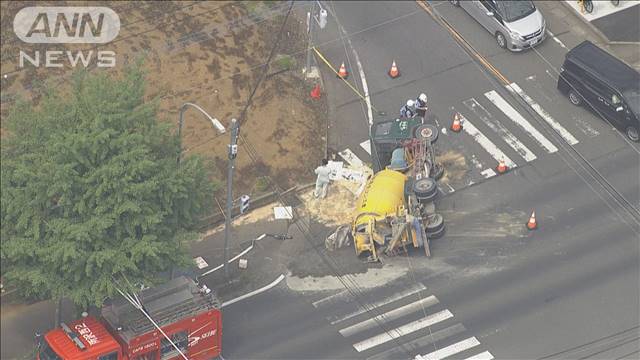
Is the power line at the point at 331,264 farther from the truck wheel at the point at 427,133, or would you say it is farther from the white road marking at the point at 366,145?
the truck wheel at the point at 427,133

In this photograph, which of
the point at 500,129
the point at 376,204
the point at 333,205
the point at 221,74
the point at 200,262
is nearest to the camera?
the point at 376,204

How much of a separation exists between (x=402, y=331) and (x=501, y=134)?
9677mm

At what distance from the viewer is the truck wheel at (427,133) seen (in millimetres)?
51250

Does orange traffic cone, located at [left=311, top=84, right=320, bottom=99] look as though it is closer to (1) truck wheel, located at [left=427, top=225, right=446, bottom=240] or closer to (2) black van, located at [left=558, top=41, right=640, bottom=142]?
(1) truck wheel, located at [left=427, top=225, right=446, bottom=240]

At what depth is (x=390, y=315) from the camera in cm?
4894

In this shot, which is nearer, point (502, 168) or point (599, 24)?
point (502, 168)

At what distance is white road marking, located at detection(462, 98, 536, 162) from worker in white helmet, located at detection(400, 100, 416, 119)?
2576mm

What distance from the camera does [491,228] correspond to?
2023 inches

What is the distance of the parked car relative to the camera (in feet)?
186

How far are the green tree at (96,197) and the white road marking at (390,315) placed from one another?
587 cm

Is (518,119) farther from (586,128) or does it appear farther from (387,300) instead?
(387,300)

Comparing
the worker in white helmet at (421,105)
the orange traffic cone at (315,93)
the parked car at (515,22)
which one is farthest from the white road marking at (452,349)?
the parked car at (515,22)

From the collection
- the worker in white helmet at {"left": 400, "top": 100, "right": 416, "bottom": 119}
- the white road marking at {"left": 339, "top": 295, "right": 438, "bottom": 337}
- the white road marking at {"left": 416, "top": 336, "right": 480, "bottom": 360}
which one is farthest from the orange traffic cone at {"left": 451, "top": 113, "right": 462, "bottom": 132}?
the white road marking at {"left": 416, "top": 336, "right": 480, "bottom": 360}

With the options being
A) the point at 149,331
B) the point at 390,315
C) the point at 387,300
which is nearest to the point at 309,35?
the point at 387,300
